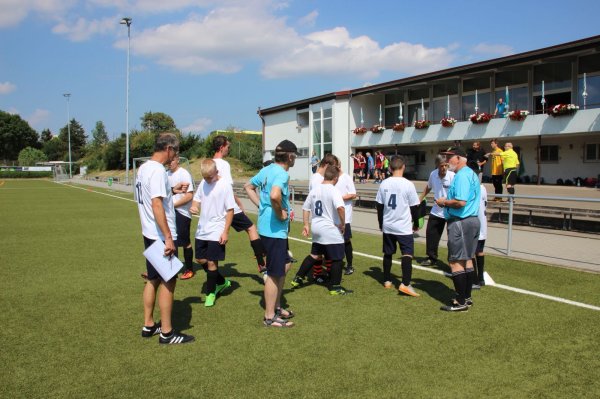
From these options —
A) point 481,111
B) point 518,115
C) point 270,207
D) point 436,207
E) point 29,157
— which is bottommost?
point 436,207

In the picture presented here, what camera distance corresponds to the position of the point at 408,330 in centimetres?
494

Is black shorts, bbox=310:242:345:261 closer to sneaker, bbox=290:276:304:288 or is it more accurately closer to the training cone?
sneaker, bbox=290:276:304:288

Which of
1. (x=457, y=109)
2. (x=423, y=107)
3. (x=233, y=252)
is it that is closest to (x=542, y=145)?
(x=457, y=109)

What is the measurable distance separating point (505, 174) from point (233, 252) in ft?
29.6

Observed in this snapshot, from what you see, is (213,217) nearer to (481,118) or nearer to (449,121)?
(481,118)

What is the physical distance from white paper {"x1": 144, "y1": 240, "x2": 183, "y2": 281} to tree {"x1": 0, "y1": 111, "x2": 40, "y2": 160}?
10864 cm

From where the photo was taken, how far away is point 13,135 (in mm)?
97250

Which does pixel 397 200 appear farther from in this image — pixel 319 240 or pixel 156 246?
pixel 156 246

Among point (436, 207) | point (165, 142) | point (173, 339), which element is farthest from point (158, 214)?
point (436, 207)

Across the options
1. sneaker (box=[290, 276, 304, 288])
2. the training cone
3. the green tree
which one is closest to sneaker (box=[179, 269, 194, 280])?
sneaker (box=[290, 276, 304, 288])

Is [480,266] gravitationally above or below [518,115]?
below

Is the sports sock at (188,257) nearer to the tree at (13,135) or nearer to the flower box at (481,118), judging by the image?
the flower box at (481,118)

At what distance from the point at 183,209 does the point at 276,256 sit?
115 inches

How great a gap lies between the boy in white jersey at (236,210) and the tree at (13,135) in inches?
4192
